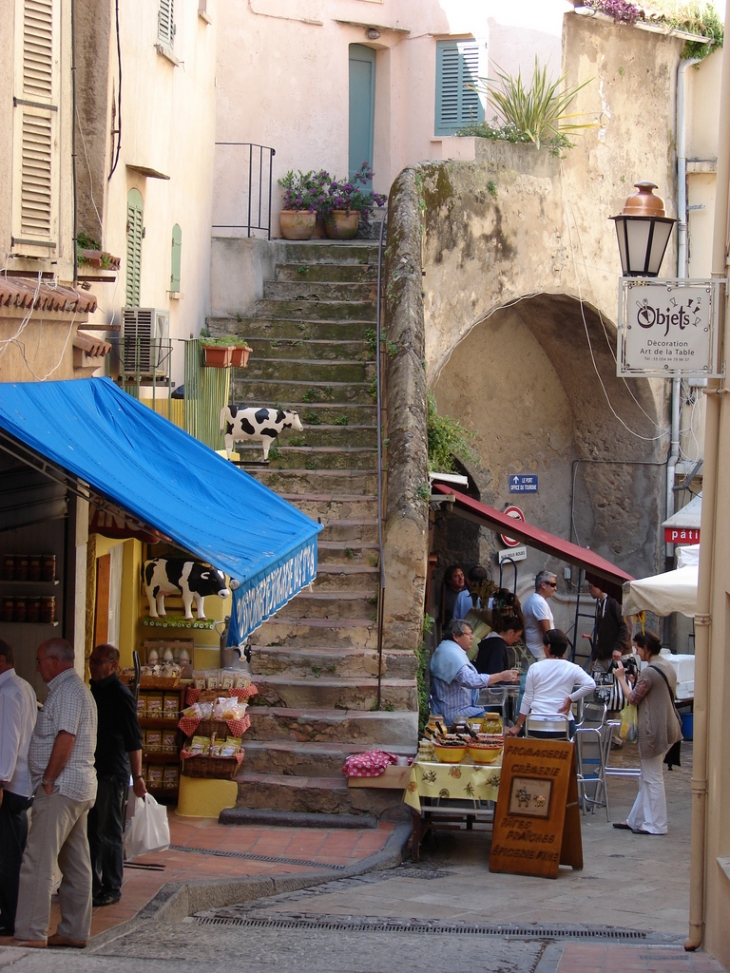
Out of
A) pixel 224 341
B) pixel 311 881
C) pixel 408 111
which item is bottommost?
pixel 311 881

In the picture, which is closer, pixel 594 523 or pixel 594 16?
pixel 594 16

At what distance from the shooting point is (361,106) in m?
18.5

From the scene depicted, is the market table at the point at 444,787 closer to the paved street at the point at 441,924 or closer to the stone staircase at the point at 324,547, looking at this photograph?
the paved street at the point at 441,924

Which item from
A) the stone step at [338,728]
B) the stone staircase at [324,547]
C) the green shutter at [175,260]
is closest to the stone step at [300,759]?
the stone staircase at [324,547]

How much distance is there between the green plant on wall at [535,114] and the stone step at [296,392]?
14.1ft

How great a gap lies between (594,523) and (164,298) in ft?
29.7

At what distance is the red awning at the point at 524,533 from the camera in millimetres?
13656

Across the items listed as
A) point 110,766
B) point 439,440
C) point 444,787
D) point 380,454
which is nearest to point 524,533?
point 439,440

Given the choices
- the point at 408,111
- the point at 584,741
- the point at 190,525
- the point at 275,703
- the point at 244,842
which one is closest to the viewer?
the point at 190,525

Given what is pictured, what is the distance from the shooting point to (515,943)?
7312mm

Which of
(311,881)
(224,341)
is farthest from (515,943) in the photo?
(224,341)

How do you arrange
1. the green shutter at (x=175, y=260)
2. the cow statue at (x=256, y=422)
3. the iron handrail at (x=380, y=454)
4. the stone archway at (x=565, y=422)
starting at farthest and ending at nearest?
the stone archway at (x=565, y=422), the green shutter at (x=175, y=260), the cow statue at (x=256, y=422), the iron handrail at (x=380, y=454)

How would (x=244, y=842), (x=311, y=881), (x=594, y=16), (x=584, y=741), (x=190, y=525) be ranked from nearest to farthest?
1. (x=190, y=525)
2. (x=311, y=881)
3. (x=244, y=842)
4. (x=584, y=741)
5. (x=594, y=16)

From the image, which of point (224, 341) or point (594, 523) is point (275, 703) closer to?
point (224, 341)
